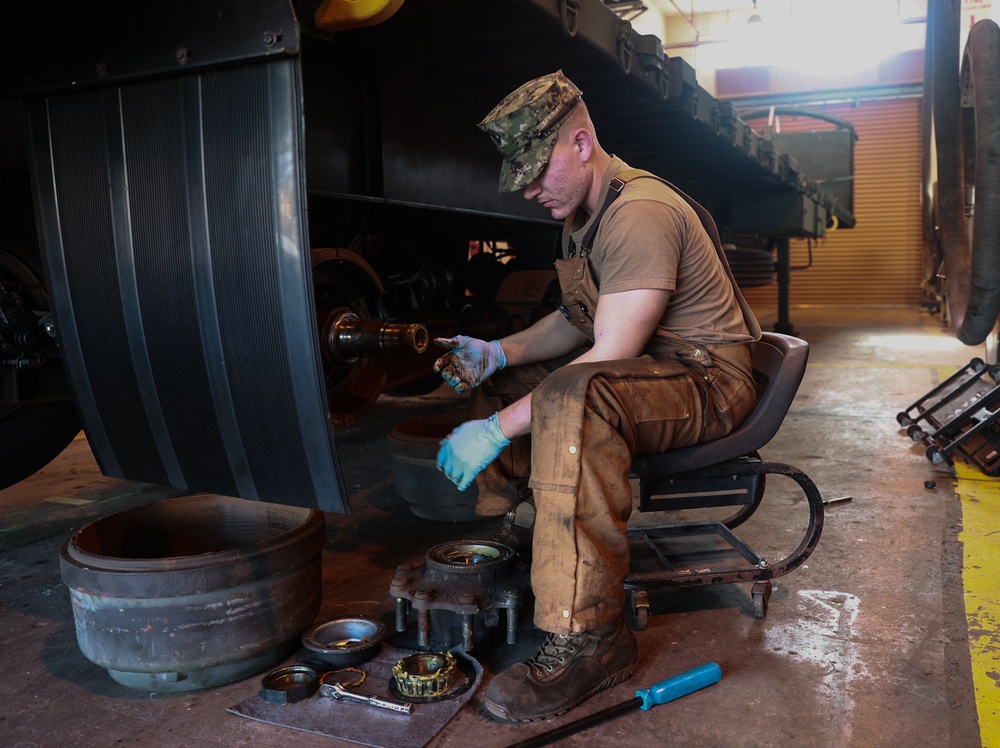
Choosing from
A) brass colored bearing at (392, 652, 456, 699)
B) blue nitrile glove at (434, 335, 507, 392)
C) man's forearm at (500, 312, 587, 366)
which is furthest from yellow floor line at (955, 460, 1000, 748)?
blue nitrile glove at (434, 335, 507, 392)

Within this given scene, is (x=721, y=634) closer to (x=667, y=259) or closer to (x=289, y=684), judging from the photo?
(x=667, y=259)

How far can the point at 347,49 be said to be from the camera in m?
2.78

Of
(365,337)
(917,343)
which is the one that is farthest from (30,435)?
(917,343)

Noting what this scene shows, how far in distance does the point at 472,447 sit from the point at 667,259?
64 centimetres

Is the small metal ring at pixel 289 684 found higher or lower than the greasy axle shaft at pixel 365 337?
lower

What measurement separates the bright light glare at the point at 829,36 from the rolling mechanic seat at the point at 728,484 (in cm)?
1554

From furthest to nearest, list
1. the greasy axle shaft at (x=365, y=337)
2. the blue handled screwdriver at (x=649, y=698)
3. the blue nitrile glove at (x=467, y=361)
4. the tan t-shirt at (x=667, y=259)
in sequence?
the blue nitrile glove at (x=467, y=361) → the greasy axle shaft at (x=365, y=337) → the tan t-shirt at (x=667, y=259) → the blue handled screwdriver at (x=649, y=698)

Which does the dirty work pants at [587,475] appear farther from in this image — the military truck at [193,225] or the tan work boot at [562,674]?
the military truck at [193,225]

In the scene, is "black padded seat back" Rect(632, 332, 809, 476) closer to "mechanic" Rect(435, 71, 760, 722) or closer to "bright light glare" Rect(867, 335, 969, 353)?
"mechanic" Rect(435, 71, 760, 722)

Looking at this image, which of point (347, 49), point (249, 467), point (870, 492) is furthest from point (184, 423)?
point (870, 492)

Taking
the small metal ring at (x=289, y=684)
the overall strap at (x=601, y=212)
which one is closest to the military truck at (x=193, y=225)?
the small metal ring at (x=289, y=684)

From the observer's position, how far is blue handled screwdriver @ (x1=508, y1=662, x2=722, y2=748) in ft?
5.31

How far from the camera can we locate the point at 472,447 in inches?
78.3

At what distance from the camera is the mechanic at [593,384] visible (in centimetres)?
177
